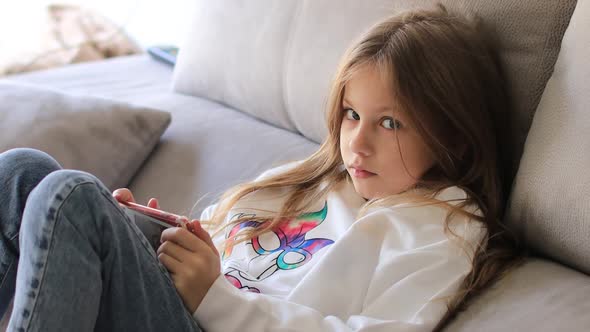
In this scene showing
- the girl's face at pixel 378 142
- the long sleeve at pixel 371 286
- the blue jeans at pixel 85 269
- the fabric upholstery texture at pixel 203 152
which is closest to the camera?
the blue jeans at pixel 85 269

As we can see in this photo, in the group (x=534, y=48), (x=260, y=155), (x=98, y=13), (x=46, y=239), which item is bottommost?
(x=98, y=13)

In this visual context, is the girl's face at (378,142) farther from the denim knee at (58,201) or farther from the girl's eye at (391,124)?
the denim knee at (58,201)

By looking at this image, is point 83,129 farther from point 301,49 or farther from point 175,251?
point 175,251

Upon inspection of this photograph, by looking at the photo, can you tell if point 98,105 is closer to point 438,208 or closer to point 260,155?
point 260,155

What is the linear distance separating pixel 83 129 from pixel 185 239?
61cm

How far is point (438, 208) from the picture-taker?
37.5 inches

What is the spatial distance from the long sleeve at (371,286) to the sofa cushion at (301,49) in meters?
0.20

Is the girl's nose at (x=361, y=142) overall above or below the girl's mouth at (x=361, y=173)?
above

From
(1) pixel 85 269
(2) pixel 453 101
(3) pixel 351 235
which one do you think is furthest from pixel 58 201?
(2) pixel 453 101

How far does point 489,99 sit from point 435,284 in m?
0.29

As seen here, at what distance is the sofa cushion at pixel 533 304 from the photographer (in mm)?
818

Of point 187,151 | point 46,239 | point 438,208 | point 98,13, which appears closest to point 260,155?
point 187,151

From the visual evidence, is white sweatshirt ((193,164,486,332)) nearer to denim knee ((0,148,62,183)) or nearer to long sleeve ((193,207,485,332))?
long sleeve ((193,207,485,332))

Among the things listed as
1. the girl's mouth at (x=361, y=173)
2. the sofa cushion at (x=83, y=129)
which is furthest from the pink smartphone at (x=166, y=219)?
the sofa cushion at (x=83, y=129)
